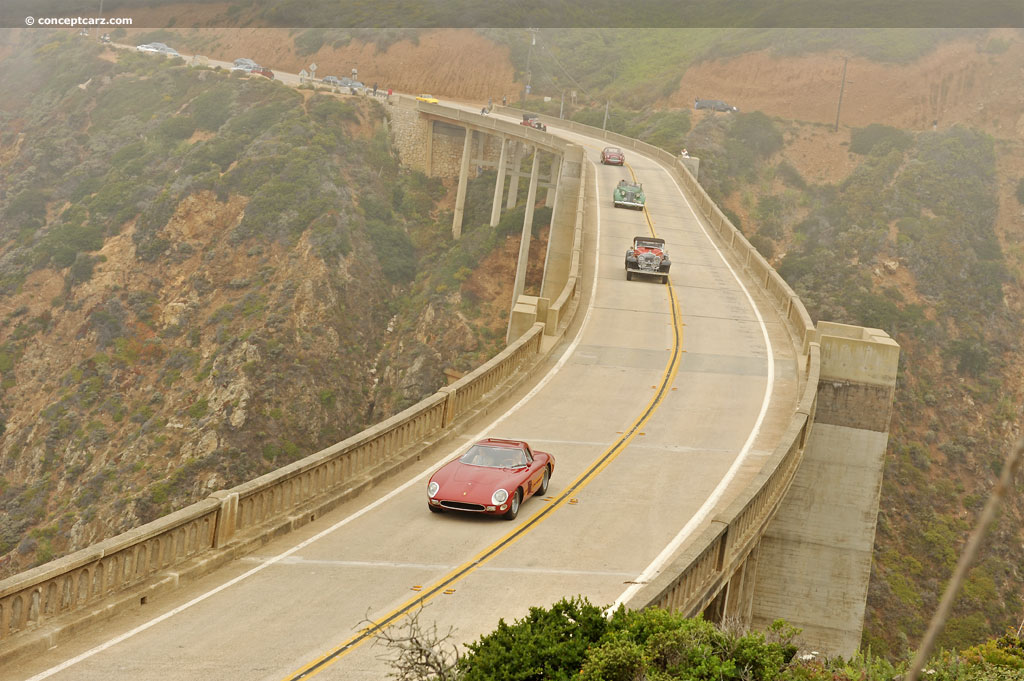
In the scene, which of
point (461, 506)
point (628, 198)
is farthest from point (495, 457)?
point (628, 198)

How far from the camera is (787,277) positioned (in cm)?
6322

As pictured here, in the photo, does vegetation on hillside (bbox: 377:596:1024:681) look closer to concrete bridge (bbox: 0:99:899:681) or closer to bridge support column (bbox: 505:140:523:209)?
concrete bridge (bbox: 0:99:899:681)

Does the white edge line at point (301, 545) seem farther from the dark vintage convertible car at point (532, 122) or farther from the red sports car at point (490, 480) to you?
the dark vintage convertible car at point (532, 122)

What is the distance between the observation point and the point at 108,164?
233 ft

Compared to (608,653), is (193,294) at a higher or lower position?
lower

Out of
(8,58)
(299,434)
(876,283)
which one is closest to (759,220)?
(876,283)

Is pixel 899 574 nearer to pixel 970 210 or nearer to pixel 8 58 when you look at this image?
pixel 970 210

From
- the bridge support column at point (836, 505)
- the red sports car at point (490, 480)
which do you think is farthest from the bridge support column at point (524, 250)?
the red sports car at point (490, 480)

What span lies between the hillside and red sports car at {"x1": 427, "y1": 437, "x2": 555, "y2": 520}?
2266 cm

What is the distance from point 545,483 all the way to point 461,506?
216 centimetres

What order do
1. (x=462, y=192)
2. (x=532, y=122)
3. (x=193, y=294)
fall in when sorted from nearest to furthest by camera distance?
1. (x=193, y=294)
2. (x=462, y=192)
3. (x=532, y=122)

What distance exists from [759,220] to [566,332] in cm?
4629

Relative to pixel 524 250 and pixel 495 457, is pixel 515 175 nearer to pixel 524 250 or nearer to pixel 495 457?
pixel 524 250
